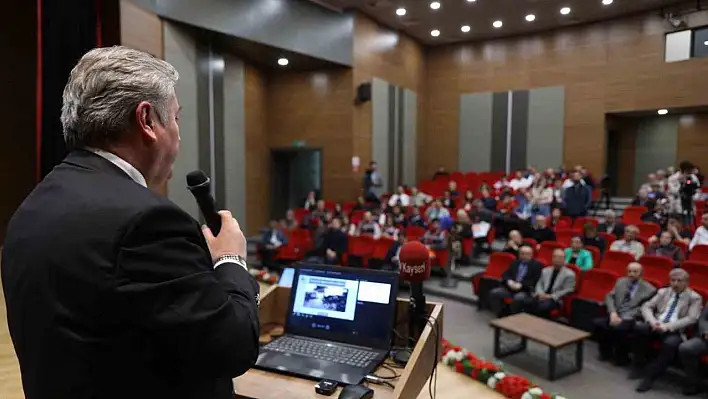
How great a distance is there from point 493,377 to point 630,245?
357 centimetres

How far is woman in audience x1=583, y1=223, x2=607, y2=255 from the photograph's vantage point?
256 inches

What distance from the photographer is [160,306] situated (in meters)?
0.75

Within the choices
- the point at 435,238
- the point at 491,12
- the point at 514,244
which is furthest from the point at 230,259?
the point at 491,12

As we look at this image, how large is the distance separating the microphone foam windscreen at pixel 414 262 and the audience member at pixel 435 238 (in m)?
5.27

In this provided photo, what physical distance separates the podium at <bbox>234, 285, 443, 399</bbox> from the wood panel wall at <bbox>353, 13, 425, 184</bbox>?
9209mm

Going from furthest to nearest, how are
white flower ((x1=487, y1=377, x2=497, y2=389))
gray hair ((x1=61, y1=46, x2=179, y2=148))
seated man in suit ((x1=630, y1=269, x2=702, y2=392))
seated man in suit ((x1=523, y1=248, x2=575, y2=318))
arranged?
seated man in suit ((x1=523, y1=248, x2=575, y2=318)) < seated man in suit ((x1=630, y1=269, x2=702, y2=392)) < white flower ((x1=487, y1=377, x2=497, y2=389)) < gray hair ((x1=61, y1=46, x2=179, y2=148))

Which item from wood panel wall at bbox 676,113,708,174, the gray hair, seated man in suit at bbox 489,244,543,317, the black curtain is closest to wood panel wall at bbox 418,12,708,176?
wood panel wall at bbox 676,113,708,174

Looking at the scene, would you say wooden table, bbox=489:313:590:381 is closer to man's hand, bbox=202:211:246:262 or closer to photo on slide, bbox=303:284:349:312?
photo on slide, bbox=303:284:349:312

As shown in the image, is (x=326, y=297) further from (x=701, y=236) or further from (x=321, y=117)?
(x=321, y=117)

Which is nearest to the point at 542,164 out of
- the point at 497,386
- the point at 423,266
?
the point at 497,386

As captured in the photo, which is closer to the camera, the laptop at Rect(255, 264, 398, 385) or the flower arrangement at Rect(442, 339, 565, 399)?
the laptop at Rect(255, 264, 398, 385)

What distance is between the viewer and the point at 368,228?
8125mm

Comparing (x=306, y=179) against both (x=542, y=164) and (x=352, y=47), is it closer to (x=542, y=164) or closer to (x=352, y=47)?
(x=352, y=47)

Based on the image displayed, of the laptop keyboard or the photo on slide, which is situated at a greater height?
the photo on slide
